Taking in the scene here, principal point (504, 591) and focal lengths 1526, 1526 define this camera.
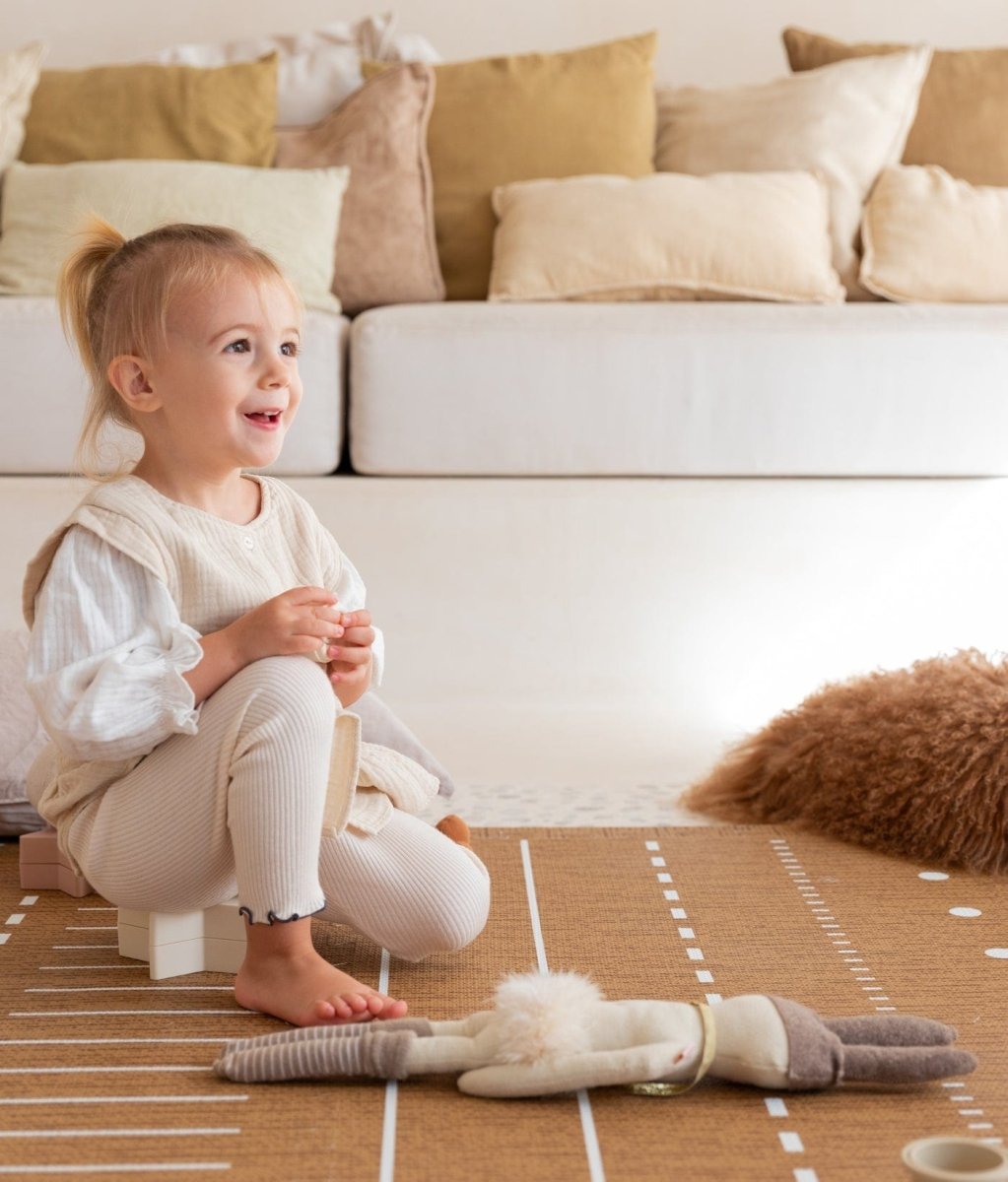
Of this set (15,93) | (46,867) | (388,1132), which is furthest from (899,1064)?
(15,93)

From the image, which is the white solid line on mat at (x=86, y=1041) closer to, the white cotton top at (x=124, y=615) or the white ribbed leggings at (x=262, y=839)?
the white ribbed leggings at (x=262, y=839)

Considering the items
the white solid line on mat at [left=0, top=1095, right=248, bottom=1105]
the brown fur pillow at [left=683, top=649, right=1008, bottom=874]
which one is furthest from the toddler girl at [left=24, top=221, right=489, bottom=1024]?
the brown fur pillow at [left=683, top=649, right=1008, bottom=874]

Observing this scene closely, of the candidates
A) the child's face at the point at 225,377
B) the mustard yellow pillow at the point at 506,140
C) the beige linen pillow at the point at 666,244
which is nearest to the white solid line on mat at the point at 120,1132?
the child's face at the point at 225,377

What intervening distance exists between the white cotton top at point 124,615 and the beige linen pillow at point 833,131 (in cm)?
161

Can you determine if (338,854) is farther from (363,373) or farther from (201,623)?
(363,373)

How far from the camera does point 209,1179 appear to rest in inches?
34.5

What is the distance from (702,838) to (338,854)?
0.49 meters

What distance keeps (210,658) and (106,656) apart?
77 millimetres

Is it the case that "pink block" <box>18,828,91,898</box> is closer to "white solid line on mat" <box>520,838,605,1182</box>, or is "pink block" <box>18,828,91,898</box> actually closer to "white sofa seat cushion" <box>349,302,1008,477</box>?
"white solid line on mat" <box>520,838,605,1182</box>

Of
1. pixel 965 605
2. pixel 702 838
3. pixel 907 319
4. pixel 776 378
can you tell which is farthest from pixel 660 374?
pixel 702 838

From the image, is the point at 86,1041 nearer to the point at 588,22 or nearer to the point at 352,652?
the point at 352,652

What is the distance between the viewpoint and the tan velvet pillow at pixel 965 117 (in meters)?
2.61

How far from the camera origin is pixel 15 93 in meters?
2.61

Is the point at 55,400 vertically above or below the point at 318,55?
below
